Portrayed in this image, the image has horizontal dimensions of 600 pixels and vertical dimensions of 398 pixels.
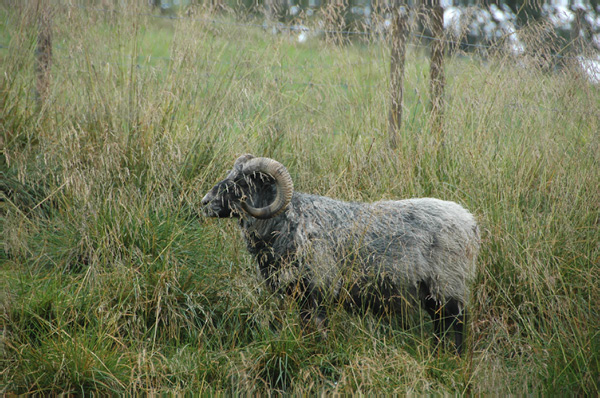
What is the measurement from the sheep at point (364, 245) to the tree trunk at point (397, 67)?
5.36ft

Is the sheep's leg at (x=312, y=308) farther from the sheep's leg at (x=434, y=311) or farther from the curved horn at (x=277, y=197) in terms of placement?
the sheep's leg at (x=434, y=311)

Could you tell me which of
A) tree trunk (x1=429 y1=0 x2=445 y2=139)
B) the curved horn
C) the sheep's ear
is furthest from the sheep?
tree trunk (x1=429 y1=0 x2=445 y2=139)

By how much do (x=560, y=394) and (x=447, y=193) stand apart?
2.44 m

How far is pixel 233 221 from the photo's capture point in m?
4.99

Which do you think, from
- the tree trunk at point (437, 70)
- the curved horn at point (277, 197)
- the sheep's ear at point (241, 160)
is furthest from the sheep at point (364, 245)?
the tree trunk at point (437, 70)

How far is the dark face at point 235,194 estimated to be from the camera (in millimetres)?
4469

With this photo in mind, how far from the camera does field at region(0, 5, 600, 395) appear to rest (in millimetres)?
3564

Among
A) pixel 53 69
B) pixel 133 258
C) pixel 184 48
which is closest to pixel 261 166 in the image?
pixel 133 258

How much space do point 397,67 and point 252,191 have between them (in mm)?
2559

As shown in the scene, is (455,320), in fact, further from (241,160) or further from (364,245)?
(241,160)

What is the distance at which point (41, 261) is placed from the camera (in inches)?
185

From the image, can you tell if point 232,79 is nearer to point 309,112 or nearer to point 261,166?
point 309,112

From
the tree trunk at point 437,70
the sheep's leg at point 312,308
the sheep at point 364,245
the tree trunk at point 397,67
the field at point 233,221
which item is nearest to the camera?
the field at point 233,221

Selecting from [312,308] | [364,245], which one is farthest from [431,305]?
[312,308]
